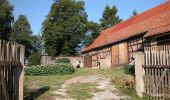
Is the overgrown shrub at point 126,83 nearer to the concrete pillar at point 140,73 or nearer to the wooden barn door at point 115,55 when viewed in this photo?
the concrete pillar at point 140,73

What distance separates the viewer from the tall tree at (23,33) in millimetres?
56244

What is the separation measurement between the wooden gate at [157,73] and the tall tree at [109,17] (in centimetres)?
4931

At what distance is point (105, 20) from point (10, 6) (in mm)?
20267

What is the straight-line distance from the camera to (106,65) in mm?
34312

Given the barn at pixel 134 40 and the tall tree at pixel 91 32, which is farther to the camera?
the tall tree at pixel 91 32

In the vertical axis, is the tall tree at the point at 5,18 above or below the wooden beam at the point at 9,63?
above

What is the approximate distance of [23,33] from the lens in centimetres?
5741

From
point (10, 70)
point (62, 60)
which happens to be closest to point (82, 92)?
point (10, 70)

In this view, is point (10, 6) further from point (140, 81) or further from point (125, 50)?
point (140, 81)

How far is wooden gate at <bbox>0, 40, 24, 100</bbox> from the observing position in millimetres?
7691

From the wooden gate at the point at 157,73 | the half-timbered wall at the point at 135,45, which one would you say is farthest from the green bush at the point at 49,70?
→ the wooden gate at the point at 157,73

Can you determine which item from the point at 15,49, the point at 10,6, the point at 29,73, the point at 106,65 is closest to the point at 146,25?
the point at 106,65

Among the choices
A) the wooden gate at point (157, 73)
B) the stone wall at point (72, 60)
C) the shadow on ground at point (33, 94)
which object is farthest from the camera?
the stone wall at point (72, 60)

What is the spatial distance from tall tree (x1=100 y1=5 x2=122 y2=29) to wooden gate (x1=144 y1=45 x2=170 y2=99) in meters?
49.3
